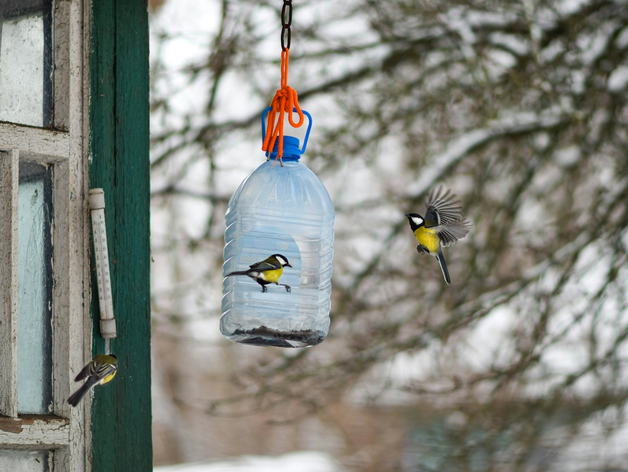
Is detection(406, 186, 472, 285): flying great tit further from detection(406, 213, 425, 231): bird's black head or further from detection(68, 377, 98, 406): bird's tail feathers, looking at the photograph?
detection(68, 377, 98, 406): bird's tail feathers

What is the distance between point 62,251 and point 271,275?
0.42 m

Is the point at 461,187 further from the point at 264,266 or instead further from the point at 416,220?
the point at 264,266

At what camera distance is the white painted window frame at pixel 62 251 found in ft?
4.72

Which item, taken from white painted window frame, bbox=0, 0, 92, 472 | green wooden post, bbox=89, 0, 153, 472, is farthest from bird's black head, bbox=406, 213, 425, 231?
white painted window frame, bbox=0, 0, 92, 472

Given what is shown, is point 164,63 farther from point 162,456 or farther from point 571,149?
point 162,456

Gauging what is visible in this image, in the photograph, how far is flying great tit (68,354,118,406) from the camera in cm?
129

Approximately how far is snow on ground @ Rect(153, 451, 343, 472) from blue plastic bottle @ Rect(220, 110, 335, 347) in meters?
4.01

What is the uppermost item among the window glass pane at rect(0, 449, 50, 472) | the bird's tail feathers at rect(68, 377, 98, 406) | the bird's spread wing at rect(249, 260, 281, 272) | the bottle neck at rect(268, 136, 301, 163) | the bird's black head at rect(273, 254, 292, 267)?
the bottle neck at rect(268, 136, 301, 163)

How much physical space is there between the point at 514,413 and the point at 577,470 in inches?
22.0

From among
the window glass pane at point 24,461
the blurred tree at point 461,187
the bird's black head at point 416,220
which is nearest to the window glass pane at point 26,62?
the window glass pane at point 24,461

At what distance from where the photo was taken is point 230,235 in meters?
1.98

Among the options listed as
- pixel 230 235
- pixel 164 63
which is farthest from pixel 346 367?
pixel 230 235

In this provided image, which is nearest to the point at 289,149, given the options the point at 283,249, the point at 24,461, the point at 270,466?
the point at 283,249

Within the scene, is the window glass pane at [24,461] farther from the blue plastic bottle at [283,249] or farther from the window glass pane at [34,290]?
the blue plastic bottle at [283,249]
